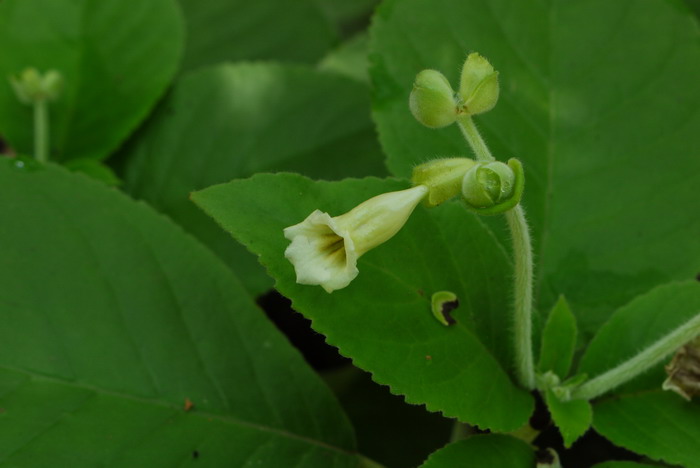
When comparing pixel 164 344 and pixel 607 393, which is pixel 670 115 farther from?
pixel 164 344

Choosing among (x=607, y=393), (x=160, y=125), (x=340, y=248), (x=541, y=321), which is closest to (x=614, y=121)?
(x=541, y=321)

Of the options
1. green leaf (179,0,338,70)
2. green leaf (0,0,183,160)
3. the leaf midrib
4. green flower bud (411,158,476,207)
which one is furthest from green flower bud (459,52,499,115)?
green leaf (179,0,338,70)

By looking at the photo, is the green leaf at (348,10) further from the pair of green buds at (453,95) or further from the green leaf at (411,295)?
the pair of green buds at (453,95)

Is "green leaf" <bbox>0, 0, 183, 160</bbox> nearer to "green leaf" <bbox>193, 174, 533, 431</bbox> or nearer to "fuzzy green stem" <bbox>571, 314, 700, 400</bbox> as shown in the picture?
"green leaf" <bbox>193, 174, 533, 431</bbox>

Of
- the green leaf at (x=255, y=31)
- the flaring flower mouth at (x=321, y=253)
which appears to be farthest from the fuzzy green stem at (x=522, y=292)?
the green leaf at (x=255, y=31)

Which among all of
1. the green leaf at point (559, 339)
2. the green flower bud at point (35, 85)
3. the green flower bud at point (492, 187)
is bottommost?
the green leaf at point (559, 339)

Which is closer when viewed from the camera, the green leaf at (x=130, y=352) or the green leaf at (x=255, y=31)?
the green leaf at (x=130, y=352)
